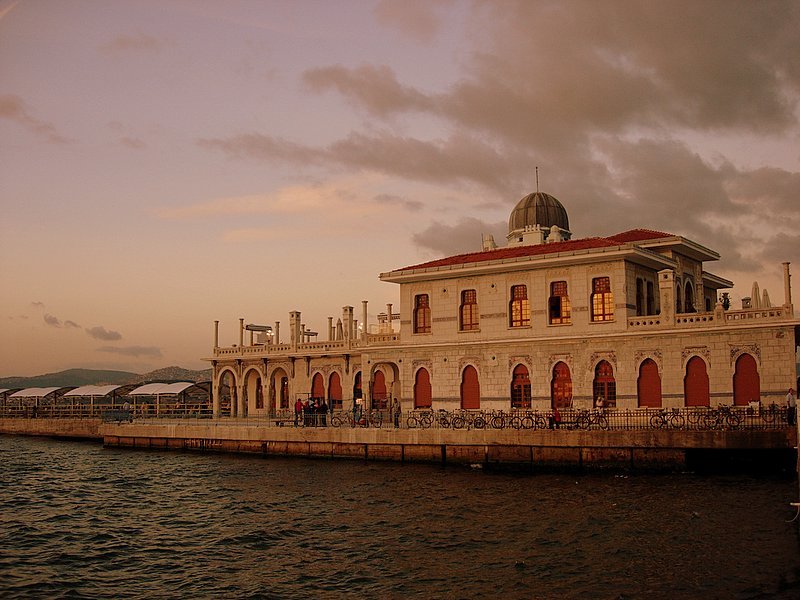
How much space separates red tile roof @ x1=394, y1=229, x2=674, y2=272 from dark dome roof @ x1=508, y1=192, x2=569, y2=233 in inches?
349

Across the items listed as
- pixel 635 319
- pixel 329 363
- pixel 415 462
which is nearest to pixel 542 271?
pixel 635 319

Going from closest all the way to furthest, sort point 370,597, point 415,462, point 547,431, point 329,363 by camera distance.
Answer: point 370,597 → point 547,431 → point 415,462 → point 329,363

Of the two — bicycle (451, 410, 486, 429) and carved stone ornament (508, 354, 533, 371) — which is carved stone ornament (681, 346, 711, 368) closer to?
carved stone ornament (508, 354, 533, 371)

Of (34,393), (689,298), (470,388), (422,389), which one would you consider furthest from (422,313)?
(34,393)

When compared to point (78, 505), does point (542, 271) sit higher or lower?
higher

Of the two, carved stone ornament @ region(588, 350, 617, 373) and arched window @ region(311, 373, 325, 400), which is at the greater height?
carved stone ornament @ region(588, 350, 617, 373)

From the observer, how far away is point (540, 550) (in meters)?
20.7

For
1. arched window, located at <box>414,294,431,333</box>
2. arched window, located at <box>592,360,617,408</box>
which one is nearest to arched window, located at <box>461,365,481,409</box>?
arched window, located at <box>414,294,431,333</box>

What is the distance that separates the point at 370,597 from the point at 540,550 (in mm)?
5422

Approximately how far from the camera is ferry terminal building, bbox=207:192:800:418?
35.2 metres

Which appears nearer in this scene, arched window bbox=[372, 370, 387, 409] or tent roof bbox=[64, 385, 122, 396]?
arched window bbox=[372, 370, 387, 409]

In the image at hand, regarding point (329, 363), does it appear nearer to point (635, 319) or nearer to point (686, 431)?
point (635, 319)

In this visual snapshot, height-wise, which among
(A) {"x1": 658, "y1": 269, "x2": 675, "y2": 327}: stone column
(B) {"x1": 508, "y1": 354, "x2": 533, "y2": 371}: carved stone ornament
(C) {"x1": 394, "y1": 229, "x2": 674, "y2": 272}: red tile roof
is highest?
(C) {"x1": 394, "y1": 229, "x2": 674, "y2": 272}: red tile roof

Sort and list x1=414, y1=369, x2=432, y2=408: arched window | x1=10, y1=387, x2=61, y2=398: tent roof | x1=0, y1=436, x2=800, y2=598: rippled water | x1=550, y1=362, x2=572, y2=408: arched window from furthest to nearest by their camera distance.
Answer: x1=10, y1=387, x2=61, y2=398: tent roof
x1=414, y1=369, x2=432, y2=408: arched window
x1=550, y1=362, x2=572, y2=408: arched window
x1=0, y1=436, x2=800, y2=598: rippled water
